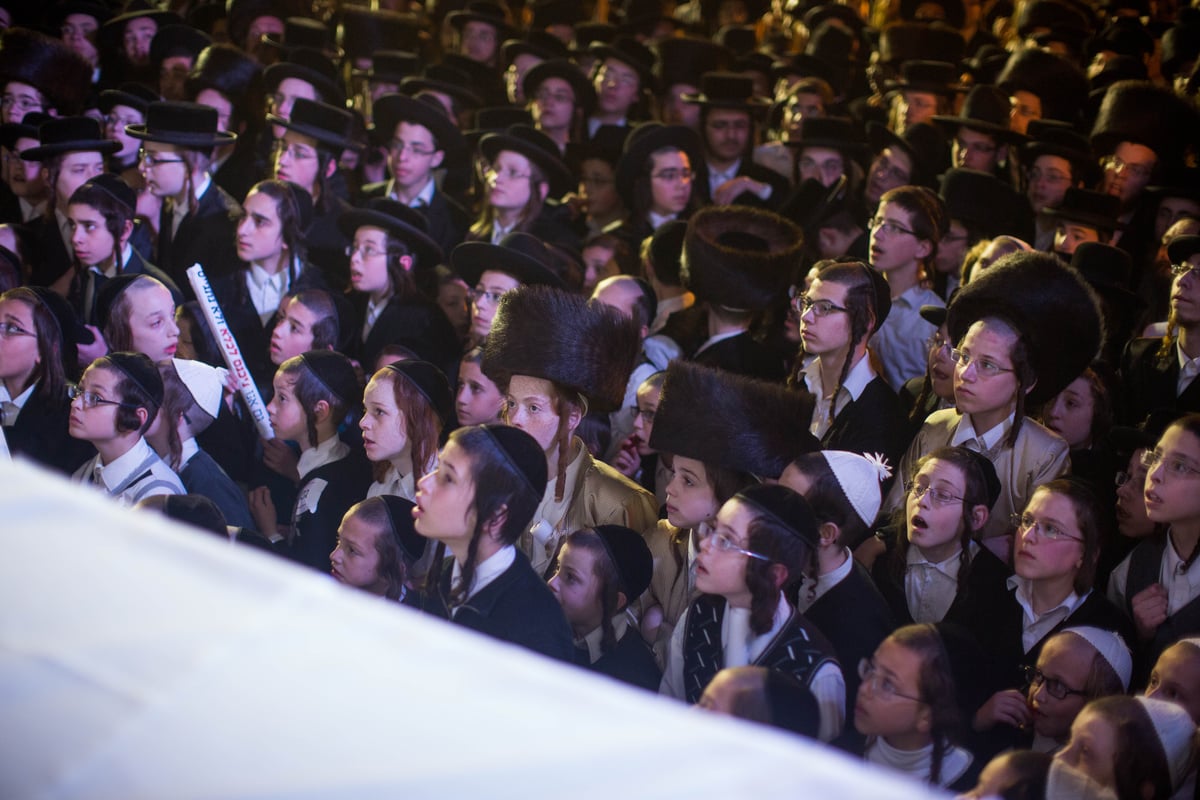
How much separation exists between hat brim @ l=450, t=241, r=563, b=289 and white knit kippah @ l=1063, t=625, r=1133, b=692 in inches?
106

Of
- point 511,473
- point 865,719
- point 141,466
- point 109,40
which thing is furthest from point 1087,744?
point 109,40

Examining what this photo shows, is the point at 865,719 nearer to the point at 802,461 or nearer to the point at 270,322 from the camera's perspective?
the point at 802,461

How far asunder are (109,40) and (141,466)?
6.46 meters

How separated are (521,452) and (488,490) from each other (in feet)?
0.48

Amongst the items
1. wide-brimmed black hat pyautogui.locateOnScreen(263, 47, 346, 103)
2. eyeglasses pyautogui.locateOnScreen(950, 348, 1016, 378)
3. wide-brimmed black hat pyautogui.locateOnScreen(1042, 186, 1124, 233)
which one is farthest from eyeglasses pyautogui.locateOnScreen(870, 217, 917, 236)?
wide-brimmed black hat pyautogui.locateOnScreen(263, 47, 346, 103)

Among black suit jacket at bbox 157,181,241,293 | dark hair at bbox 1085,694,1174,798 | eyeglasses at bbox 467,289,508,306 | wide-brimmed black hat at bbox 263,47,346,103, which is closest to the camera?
dark hair at bbox 1085,694,1174,798

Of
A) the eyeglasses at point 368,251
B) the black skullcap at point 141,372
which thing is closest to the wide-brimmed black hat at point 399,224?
the eyeglasses at point 368,251

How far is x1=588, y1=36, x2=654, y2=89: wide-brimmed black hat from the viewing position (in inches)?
346

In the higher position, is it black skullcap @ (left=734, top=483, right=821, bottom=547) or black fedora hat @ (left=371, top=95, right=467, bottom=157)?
black skullcap @ (left=734, top=483, right=821, bottom=547)

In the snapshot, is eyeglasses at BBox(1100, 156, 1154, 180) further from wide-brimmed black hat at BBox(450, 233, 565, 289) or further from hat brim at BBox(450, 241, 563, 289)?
hat brim at BBox(450, 241, 563, 289)

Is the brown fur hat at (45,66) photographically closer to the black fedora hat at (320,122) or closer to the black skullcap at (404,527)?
the black fedora hat at (320,122)

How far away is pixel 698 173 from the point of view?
7406 mm

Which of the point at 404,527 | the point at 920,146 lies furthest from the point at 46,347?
the point at 920,146

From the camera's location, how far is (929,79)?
851 cm
